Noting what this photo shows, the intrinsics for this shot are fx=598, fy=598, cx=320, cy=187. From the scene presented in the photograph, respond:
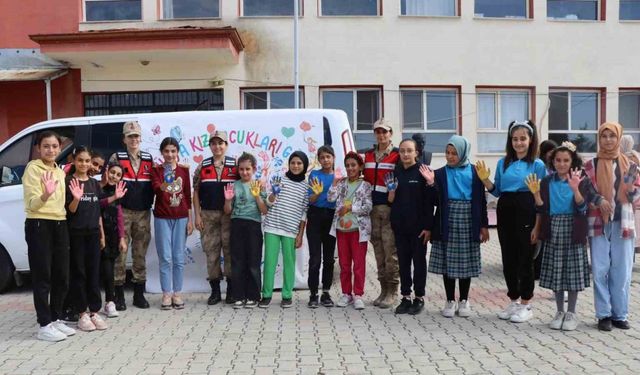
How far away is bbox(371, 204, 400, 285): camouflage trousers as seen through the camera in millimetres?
6285

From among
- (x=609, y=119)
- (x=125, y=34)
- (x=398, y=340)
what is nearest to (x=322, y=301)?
(x=398, y=340)

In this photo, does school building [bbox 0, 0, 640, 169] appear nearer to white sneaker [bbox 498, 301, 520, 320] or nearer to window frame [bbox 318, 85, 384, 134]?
window frame [bbox 318, 85, 384, 134]

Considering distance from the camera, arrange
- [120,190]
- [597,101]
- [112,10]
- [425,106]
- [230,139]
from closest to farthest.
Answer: [120,190] → [230,139] → [112,10] → [425,106] → [597,101]

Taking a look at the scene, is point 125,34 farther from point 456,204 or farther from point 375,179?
point 456,204

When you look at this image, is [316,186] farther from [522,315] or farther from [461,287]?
[522,315]

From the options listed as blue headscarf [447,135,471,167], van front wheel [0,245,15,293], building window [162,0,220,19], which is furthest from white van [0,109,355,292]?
building window [162,0,220,19]

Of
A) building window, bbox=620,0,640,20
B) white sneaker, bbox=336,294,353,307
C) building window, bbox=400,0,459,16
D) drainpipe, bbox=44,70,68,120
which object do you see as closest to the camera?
white sneaker, bbox=336,294,353,307

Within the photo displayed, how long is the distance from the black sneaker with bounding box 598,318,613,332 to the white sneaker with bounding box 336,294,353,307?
250 cm

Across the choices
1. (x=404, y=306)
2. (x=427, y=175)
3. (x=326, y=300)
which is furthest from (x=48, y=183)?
(x=404, y=306)

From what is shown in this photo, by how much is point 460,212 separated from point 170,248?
10.2 feet

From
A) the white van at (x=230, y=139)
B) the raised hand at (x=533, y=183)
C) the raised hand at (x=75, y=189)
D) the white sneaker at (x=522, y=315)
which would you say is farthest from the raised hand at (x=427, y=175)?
the raised hand at (x=75, y=189)

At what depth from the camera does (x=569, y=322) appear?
5492 mm

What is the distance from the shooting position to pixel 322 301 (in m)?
6.59

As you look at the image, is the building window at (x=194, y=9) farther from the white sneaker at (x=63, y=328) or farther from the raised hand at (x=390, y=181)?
the white sneaker at (x=63, y=328)
